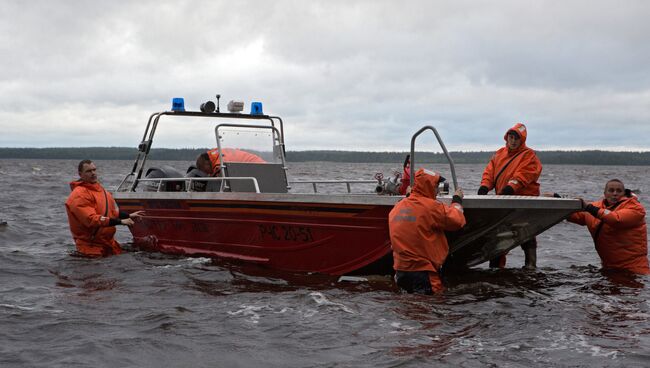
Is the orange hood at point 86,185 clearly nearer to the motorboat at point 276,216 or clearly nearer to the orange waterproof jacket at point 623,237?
the motorboat at point 276,216

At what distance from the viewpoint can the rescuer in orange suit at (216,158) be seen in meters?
9.20

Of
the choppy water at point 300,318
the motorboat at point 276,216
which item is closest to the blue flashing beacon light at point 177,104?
the motorboat at point 276,216

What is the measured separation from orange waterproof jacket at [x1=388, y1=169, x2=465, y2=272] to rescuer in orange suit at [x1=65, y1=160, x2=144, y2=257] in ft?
13.1

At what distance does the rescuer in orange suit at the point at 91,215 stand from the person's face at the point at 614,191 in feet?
19.3

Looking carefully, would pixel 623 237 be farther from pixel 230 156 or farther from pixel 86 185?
pixel 86 185

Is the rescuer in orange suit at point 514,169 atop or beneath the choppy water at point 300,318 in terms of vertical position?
atop

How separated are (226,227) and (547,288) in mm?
3865

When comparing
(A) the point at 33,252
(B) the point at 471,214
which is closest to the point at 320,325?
(B) the point at 471,214

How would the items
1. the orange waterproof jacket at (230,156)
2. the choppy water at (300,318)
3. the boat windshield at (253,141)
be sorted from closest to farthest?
the choppy water at (300,318) < the orange waterproof jacket at (230,156) < the boat windshield at (253,141)

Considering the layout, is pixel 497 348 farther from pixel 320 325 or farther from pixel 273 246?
pixel 273 246

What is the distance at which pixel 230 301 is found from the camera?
6.88 metres

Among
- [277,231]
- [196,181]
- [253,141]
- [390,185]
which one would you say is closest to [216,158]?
[196,181]

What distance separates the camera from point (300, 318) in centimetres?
616

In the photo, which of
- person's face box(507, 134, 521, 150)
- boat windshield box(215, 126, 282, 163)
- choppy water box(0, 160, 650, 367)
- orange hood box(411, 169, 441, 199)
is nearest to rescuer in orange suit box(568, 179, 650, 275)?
choppy water box(0, 160, 650, 367)
